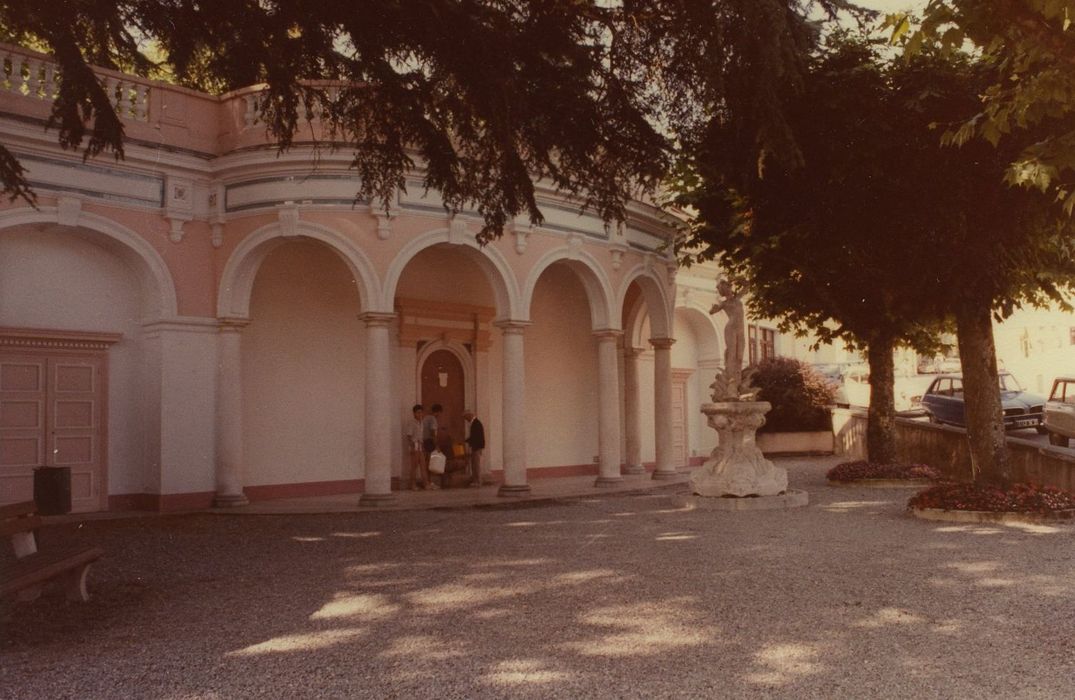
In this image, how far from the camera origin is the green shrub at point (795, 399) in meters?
26.2

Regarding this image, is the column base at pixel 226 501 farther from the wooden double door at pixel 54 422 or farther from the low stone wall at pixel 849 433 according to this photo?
the low stone wall at pixel 849 433

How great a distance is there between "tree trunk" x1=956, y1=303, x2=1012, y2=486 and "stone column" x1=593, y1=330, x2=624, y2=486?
702 cm

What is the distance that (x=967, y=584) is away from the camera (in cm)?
687

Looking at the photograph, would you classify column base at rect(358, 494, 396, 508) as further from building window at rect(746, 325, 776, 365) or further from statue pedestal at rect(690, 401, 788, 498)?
building window at rect(746, 325, 776, 365)

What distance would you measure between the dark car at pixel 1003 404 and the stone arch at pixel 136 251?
58.4ft

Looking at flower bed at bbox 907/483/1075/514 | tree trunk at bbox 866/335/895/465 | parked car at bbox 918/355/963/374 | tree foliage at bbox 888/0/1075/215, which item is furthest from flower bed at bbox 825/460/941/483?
parked car at bbox 918/355/963/374

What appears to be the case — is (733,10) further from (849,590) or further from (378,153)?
(849,590)

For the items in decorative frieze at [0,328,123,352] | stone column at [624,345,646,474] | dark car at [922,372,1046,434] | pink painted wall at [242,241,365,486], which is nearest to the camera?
decorative frieze at [0,328,123,352]

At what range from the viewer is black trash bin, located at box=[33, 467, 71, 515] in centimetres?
1287

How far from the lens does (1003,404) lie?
73.8ft

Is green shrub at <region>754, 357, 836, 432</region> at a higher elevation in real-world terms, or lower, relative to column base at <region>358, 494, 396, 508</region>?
higher

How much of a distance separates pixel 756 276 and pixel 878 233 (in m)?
3.02

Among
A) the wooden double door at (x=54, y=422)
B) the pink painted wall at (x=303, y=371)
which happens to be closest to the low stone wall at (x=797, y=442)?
the pink painted wall at (x=303, y=371)

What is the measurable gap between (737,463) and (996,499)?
3357 mm
